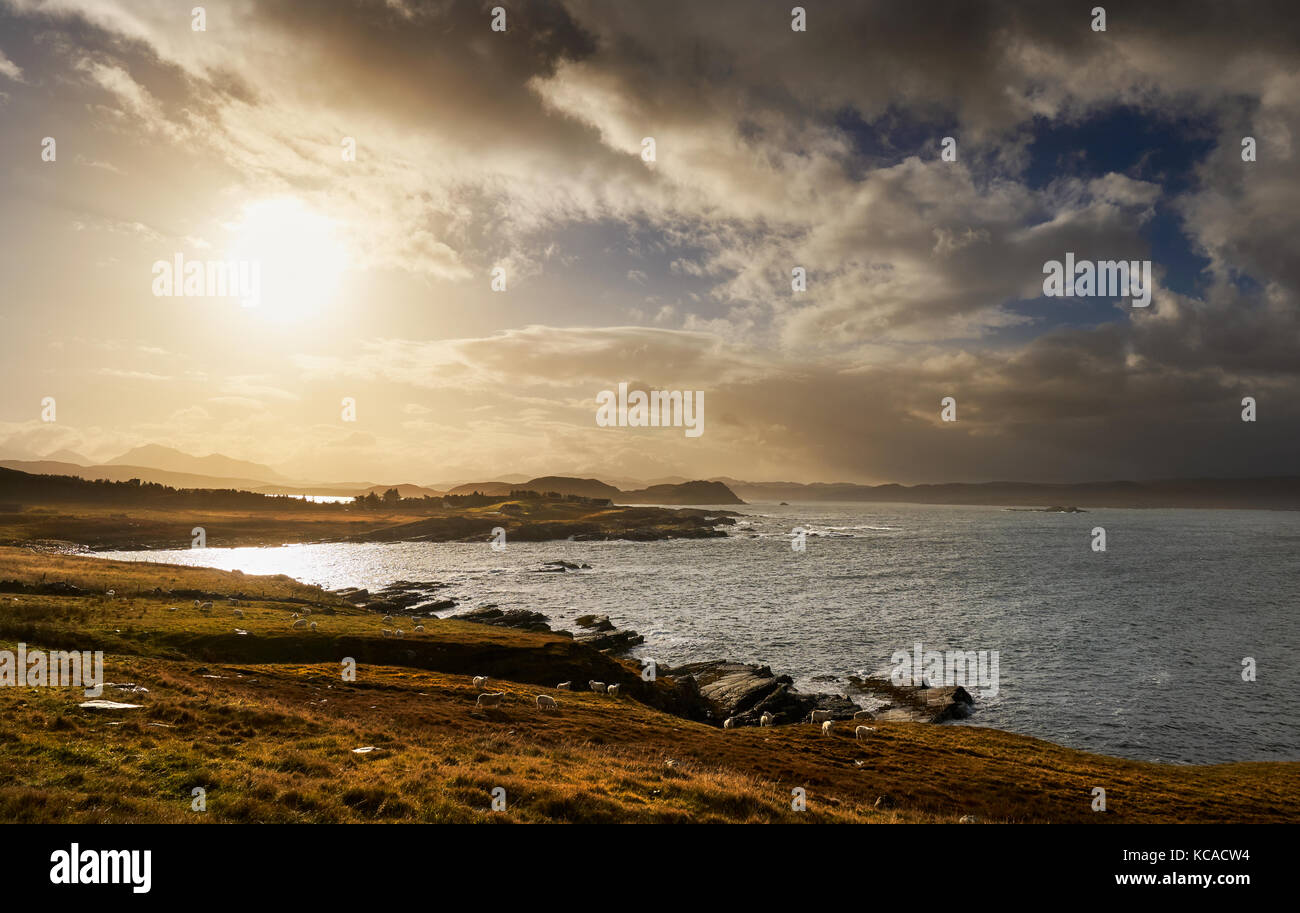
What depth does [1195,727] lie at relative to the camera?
4125 centimetres

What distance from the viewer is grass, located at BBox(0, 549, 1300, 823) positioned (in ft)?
47.9

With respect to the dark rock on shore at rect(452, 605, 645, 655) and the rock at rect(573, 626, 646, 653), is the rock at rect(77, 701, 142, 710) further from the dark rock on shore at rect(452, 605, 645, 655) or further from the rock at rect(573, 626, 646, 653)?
the rock at rect(573, 626, 646, 653)

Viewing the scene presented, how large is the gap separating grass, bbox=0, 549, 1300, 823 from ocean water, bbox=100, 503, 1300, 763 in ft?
31.4

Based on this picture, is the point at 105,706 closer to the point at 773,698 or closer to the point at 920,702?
the point at 773,698

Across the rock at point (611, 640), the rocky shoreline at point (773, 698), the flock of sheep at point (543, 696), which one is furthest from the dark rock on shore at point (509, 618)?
the flock of sheep at point (543, 696)

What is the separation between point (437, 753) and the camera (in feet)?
68.2

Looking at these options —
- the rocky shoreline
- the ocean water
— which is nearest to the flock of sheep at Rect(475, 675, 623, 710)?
the rocky shoreline

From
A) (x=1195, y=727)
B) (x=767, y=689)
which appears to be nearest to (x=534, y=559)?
(x=767, y=689)

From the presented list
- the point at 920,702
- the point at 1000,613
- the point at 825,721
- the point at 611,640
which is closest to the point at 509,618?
the point at 611,640

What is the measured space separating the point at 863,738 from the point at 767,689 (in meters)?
11.5

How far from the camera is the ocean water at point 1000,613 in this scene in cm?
4403

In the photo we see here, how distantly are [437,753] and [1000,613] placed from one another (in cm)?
8201
